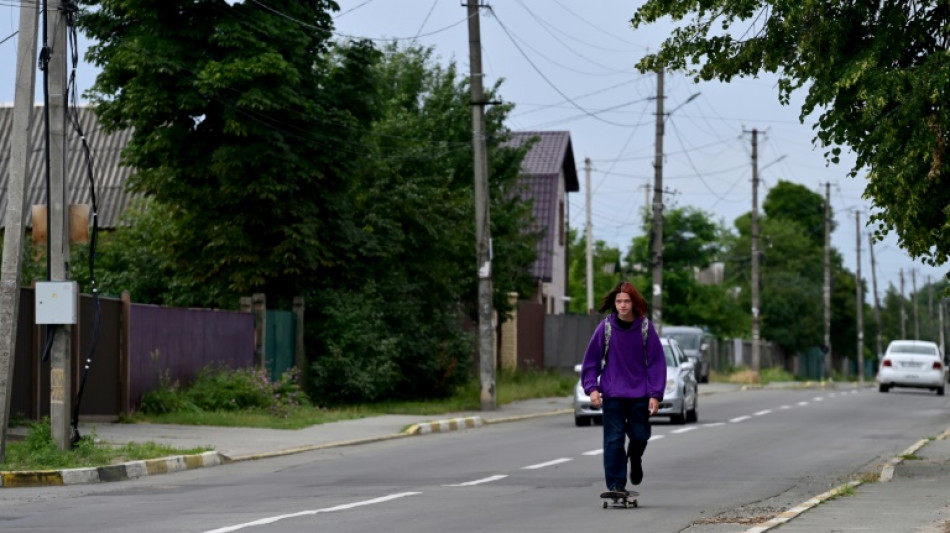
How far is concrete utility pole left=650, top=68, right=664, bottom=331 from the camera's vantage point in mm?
45031

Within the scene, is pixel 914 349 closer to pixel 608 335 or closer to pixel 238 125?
pixel 238 125

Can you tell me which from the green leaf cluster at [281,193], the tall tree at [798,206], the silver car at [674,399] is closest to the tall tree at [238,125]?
the green leaf cluster at [281,193]

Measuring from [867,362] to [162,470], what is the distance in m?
105

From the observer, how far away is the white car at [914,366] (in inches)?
1750

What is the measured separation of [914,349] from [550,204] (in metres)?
18.2

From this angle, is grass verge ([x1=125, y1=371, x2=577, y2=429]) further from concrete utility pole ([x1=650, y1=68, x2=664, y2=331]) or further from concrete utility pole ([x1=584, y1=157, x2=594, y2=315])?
concrete utility pole ([x1=584, y1=157, x2=594, y2=315])

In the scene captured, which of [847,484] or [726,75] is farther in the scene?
[726,75]

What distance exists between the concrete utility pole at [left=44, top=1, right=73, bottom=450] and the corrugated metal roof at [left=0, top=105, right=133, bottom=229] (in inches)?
1093

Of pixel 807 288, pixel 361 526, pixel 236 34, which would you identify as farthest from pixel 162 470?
pixel 807 288

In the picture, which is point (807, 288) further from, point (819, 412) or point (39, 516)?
point (39, 516)

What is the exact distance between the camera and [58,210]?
17547 mm

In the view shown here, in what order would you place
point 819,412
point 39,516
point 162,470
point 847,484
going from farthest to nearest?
point 819,412 < point 162,470 < point 847,484 < point 39,516

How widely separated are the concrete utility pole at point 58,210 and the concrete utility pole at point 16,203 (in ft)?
0.91

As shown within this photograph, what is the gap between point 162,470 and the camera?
58.0 feet
